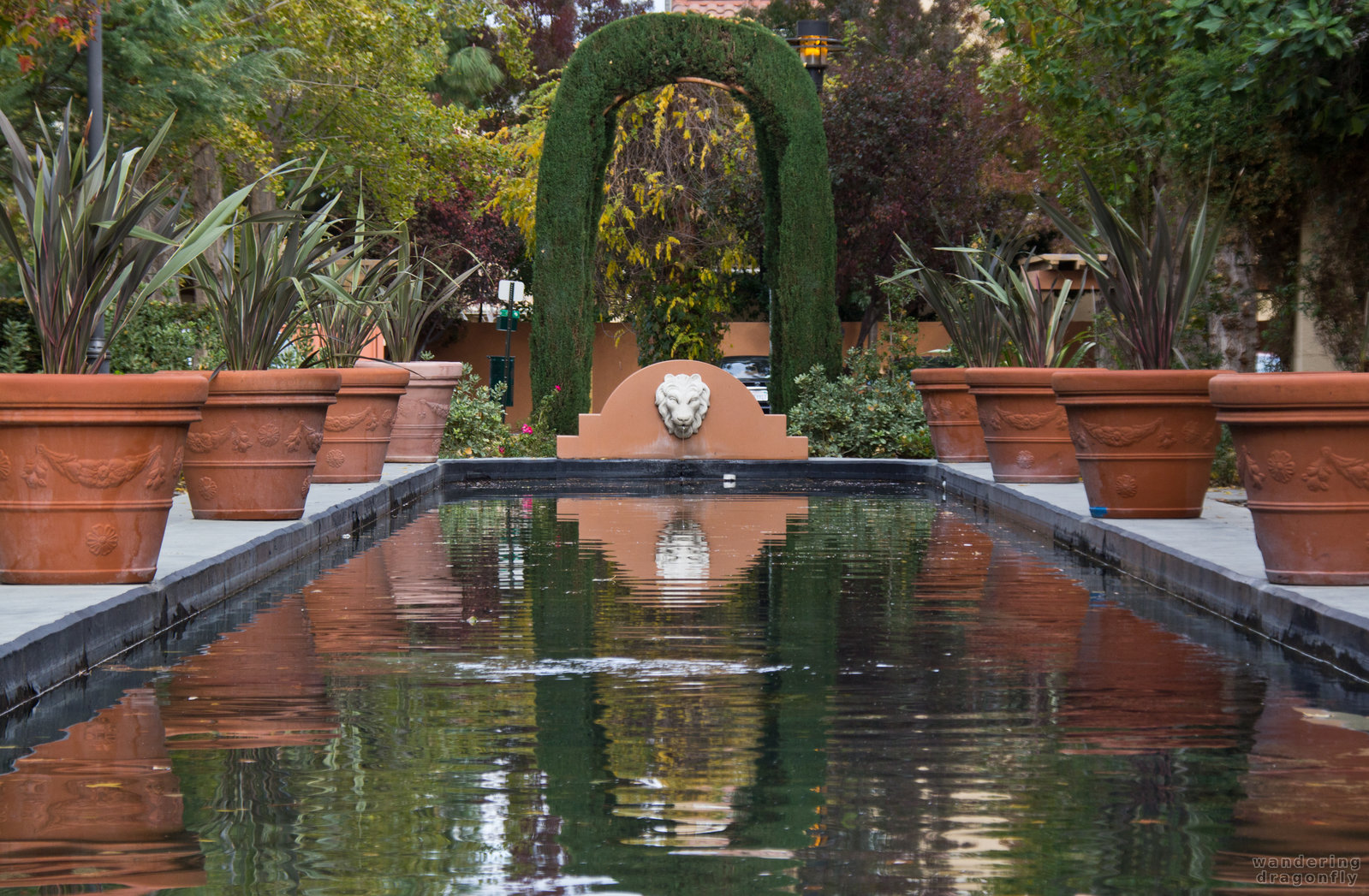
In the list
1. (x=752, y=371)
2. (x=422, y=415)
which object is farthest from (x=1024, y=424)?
(x=752, y=371)

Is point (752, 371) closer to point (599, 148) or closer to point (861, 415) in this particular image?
point (599, 148)

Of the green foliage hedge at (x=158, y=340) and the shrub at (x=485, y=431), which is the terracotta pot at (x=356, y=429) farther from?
the shrub at (x=485, y=431)

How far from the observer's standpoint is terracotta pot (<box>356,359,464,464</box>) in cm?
1534

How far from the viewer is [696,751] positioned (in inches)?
161

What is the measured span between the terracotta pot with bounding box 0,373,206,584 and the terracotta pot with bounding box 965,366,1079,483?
7.22 m

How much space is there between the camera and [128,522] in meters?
6.24

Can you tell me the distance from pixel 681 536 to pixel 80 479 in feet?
14.2

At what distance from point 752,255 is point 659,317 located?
2.80m

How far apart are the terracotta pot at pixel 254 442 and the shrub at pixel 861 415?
9.26m

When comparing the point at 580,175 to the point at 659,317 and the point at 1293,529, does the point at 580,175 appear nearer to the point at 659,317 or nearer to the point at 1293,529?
the point at 659,317

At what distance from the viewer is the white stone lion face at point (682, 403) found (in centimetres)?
1661

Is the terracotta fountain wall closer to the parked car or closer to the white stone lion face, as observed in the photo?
the white stone lion face

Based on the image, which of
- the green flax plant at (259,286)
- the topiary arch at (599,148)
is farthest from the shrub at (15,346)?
the green flax plant at (259,286)

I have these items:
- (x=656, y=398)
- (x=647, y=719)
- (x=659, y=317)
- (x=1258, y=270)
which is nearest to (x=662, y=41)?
(x=656, y=398)
